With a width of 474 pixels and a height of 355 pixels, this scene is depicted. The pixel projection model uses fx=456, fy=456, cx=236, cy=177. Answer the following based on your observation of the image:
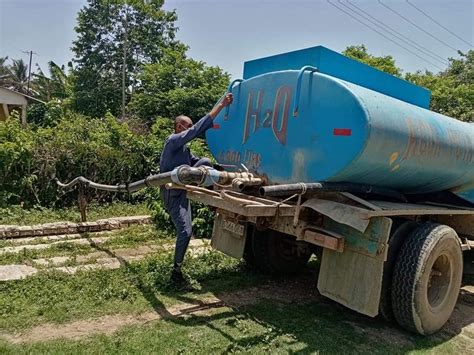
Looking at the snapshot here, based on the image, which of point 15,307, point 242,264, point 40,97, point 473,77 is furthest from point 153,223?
point 40,97

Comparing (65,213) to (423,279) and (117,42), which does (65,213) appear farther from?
(117,42)

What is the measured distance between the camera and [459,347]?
4.16 m

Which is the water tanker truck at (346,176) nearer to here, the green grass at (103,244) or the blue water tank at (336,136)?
the blue water tank at (336,136)

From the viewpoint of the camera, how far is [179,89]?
50.1ft

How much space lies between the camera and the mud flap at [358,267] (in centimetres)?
379

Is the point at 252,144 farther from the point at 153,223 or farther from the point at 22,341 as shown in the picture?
the point at 153,223

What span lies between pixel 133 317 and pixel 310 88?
8.53ft

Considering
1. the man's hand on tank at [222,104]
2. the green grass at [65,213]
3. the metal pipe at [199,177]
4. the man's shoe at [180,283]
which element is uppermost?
the man's hand on tank at [222,104]

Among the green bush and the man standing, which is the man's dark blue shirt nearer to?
the man standing

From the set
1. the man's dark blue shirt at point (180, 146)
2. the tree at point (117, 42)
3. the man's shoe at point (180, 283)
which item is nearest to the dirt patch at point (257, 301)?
the man's shoe at point (180, 283)

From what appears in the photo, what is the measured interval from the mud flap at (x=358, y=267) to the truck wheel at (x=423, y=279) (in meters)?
0.41

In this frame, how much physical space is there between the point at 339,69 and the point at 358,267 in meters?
1.81

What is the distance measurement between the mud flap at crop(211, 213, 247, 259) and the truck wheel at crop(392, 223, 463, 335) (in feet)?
5.11

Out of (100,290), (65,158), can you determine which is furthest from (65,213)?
(100,290)
